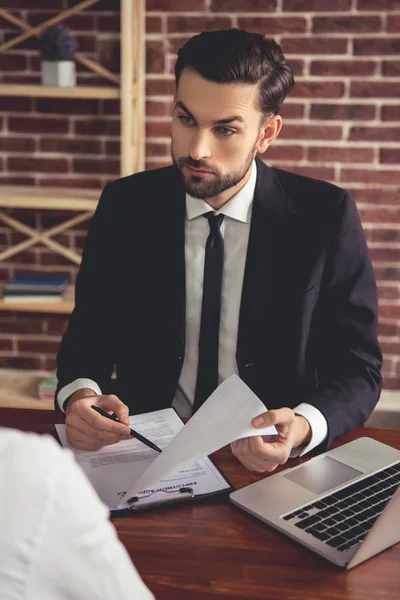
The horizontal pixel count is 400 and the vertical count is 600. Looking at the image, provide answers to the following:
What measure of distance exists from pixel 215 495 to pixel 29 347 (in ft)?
6.64

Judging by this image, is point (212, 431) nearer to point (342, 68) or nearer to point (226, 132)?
point (226, 132)

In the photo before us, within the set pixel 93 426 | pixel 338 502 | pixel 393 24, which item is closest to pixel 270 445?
pixel 338 502

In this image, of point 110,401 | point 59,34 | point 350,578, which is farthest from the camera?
point 59,34

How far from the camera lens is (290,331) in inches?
64.9

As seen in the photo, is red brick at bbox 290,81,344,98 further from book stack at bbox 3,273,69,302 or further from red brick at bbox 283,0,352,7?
book stack at bbox 3,273,69,302

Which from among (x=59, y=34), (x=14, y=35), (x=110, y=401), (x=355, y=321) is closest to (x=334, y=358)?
(x=355, y=321)

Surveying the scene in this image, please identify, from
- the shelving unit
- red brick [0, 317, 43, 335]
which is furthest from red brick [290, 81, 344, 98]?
red brick [0, 317, 43, 335]

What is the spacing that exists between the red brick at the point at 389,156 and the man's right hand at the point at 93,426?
1820mm

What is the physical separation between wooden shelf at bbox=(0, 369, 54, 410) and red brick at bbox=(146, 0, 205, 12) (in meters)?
1.49

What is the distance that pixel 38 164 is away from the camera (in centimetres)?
286

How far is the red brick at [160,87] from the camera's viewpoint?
274 cm

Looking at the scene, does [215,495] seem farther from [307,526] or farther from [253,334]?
[253,334]

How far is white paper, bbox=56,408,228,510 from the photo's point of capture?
1.11 metres

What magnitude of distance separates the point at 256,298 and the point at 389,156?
1.36m
